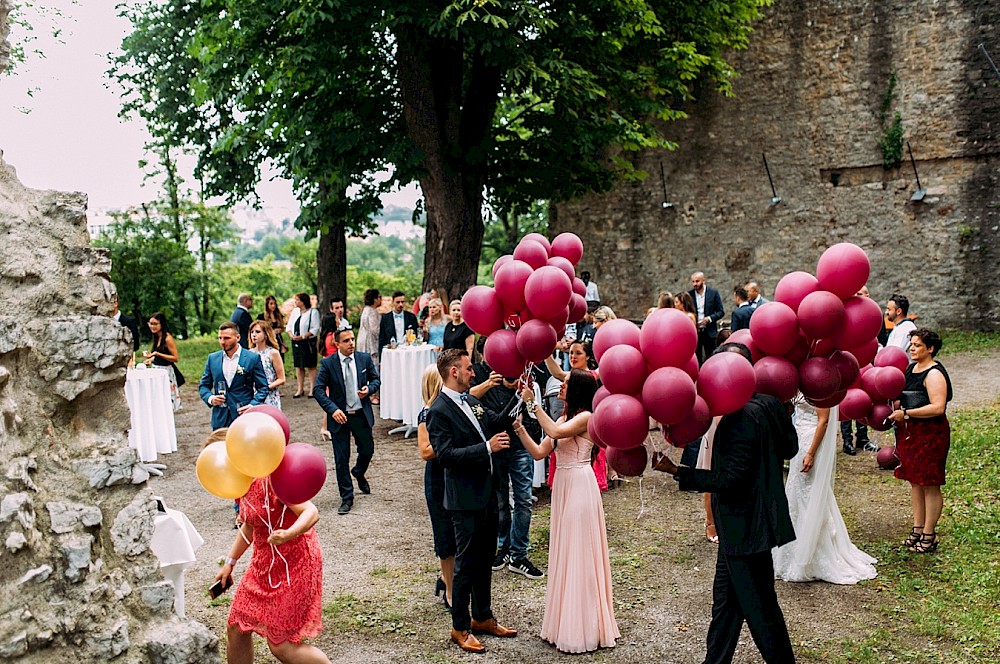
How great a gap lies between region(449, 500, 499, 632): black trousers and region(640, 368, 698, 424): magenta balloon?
165 centimetres

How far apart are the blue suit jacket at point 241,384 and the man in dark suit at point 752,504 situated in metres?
4.87

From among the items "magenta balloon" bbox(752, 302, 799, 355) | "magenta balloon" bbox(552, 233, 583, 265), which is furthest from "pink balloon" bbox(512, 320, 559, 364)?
"magenta balloon" bbox(752, 302, 799, 355)

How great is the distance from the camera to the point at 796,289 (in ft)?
16.1

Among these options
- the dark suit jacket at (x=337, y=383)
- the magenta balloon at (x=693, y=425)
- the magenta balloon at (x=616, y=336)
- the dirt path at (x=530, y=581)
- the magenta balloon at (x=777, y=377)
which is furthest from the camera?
the dark suit jacket at (x=337, y=383)

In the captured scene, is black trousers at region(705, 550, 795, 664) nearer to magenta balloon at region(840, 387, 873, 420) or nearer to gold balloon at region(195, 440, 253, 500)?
magenta balloon at region(840, 387, 873, 420)

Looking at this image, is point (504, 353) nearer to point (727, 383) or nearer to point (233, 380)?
point (727, 383)

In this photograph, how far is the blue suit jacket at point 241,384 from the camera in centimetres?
834

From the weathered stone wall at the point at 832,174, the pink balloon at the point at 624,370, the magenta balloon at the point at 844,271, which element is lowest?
the pink balloon at the point at 624,370

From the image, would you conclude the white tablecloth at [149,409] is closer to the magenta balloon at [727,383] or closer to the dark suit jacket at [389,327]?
the dark suit jacket at [389,327]

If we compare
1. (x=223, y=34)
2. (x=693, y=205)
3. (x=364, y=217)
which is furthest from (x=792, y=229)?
(x=223, y=34)

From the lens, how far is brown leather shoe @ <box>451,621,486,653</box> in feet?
18.0

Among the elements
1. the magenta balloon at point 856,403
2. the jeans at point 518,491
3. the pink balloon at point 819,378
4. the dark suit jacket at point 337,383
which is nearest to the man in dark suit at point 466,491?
the jeans at point 518,491

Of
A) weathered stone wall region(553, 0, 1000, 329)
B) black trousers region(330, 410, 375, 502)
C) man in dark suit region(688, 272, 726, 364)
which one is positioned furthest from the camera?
weathered stone wall region(553, 0, 1000, 329)

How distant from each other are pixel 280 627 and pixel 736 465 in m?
2.50
